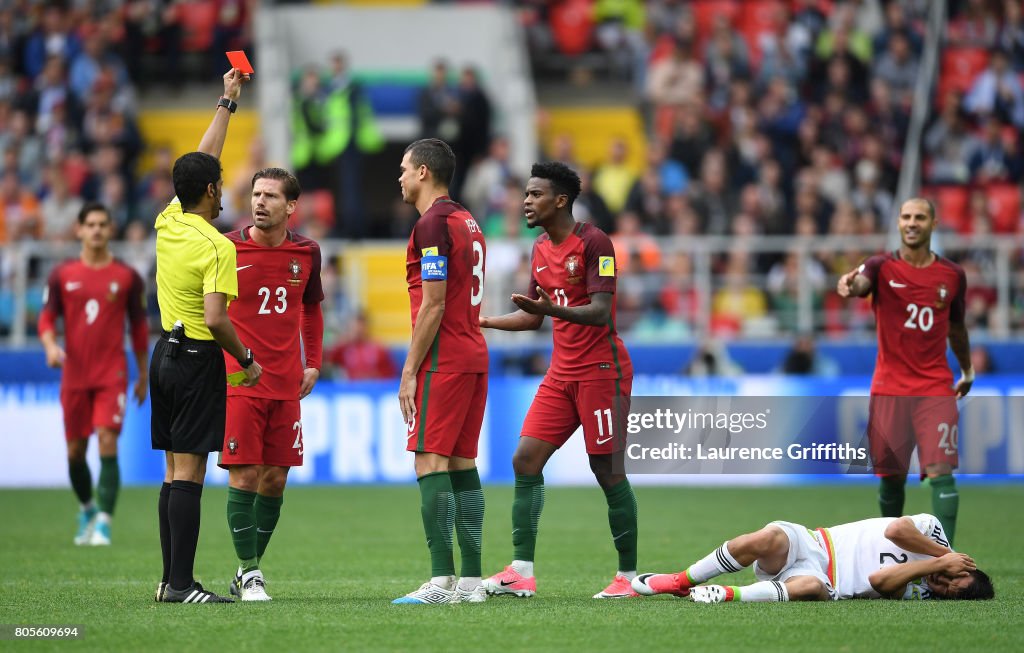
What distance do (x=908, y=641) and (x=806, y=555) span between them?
1391 millimetres

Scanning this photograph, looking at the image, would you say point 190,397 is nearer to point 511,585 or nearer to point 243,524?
point 243,524

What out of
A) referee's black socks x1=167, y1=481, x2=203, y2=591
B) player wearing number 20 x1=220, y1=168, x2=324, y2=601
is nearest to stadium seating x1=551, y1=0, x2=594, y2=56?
player wearing number 20 x1=220, y1=168, x2=324, y2=601

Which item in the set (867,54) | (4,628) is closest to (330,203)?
(867,54)

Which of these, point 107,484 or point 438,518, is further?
point 107,484

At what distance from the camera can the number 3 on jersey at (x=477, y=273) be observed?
8.51 meters

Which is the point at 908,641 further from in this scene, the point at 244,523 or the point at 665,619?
the point at 244,523

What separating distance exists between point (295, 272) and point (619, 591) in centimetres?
263

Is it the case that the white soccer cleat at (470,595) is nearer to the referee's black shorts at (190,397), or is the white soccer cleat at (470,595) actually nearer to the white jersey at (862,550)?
the referee's black shorts at (190,397)

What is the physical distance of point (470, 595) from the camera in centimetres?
860

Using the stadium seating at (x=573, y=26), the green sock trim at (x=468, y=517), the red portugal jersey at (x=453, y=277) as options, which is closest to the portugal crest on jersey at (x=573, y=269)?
the red portugal jersey at (x=453, y=277)

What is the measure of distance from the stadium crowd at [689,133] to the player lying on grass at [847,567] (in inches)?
430

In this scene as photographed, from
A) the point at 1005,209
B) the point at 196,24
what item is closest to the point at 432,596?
the point at 1005,209

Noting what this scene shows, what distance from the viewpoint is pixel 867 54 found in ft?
82.5

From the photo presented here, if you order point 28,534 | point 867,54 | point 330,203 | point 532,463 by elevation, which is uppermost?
point 867,54
